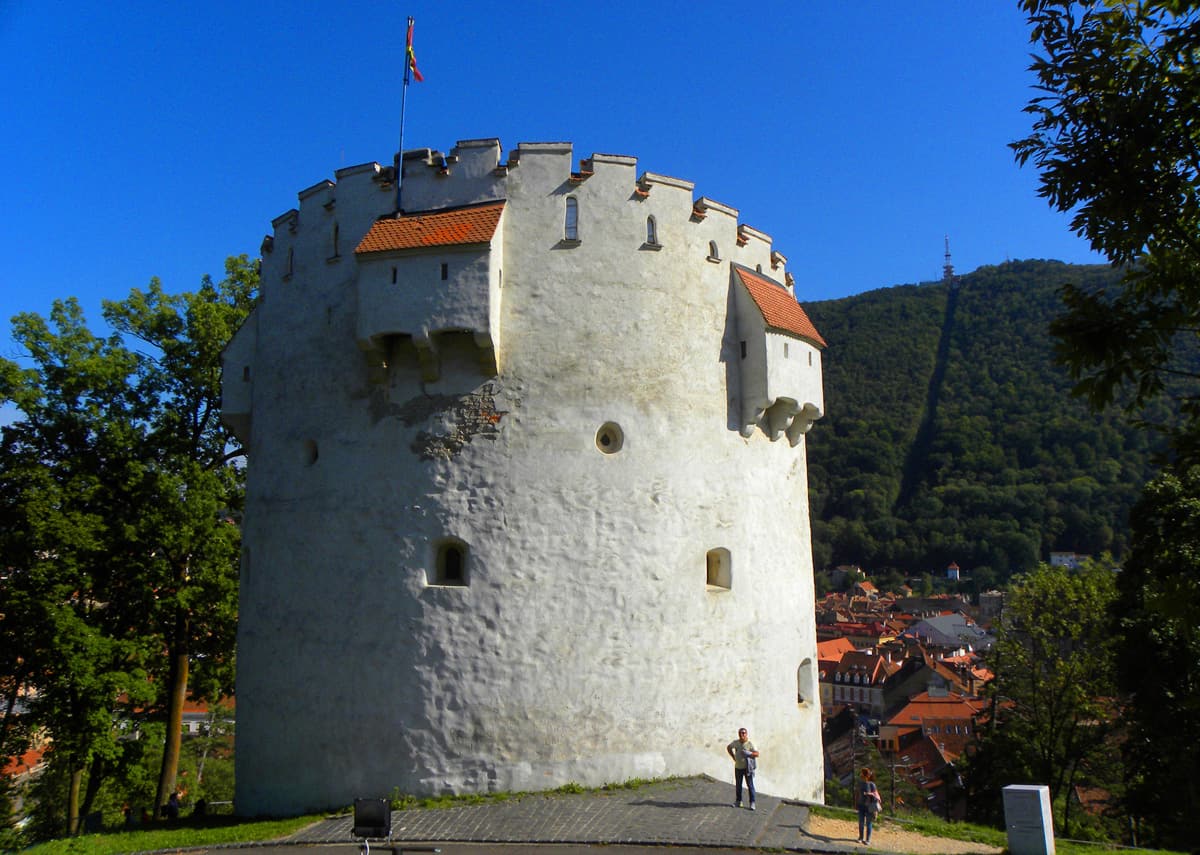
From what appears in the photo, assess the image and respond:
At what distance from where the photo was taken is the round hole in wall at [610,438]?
15000 millimetres

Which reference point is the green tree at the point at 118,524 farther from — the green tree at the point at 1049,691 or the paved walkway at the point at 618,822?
the green tree at the point at 1049,691

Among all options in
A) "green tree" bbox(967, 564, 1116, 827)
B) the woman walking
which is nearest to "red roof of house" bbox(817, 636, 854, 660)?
"green tree" bbox(967, 564, 1116, 827)

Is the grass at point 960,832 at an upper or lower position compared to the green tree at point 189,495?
lower

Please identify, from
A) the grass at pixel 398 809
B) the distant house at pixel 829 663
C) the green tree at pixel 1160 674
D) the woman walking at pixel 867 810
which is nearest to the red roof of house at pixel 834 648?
the distant house at pixel 829 663

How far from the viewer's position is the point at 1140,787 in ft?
79.4

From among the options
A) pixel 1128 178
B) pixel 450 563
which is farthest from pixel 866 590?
pixel 1128 178

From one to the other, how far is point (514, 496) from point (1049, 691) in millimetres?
22201

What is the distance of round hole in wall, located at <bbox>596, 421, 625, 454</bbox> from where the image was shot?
15.0 meters

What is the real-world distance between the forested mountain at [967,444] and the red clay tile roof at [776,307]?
12365cm

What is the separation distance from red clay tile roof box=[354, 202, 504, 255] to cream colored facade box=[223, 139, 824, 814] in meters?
0.05

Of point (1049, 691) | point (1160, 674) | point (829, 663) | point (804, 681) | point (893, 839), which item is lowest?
point (829, 663)

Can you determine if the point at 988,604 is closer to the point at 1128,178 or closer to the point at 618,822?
the point at 618,822

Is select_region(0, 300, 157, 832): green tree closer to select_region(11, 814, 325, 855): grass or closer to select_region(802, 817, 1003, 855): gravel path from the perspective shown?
select_region(11, 814, 325, 855): grass

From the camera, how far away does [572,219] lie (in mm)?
15383
